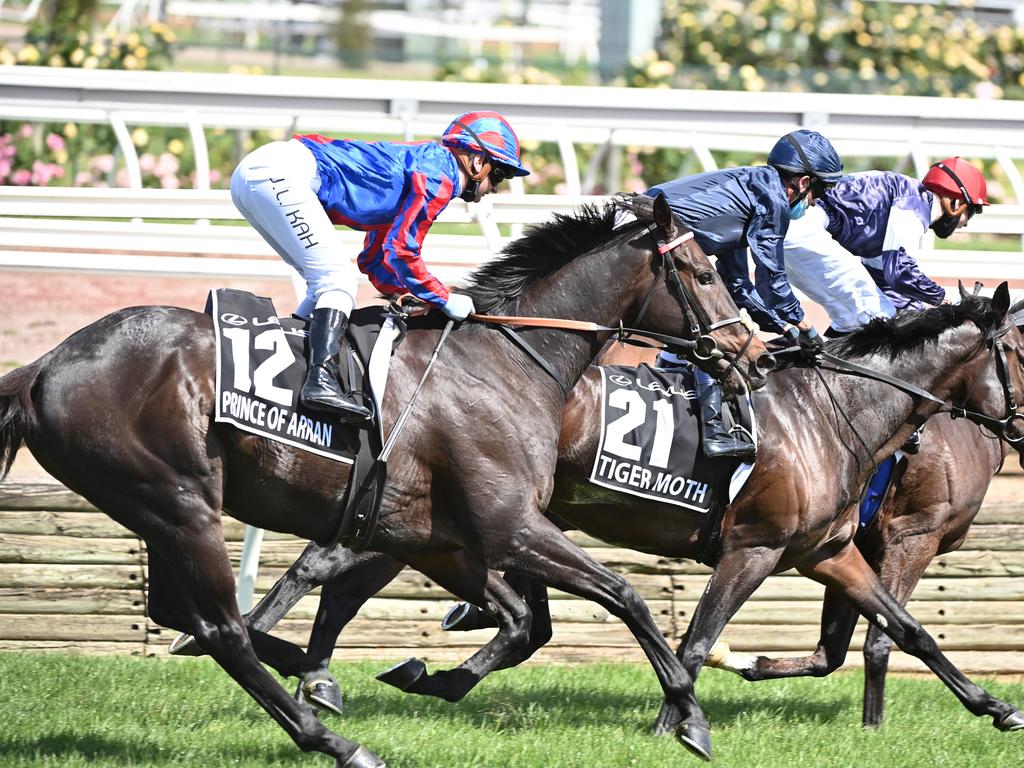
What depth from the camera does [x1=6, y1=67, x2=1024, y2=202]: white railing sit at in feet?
31.1

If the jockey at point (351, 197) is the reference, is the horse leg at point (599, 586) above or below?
below

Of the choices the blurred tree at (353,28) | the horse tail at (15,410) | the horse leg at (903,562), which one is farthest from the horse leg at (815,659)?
the blurred tree at (353,28)

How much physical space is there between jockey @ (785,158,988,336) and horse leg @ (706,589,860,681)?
1240 millimetres

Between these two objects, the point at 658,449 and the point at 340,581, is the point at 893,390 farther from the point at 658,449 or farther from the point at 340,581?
the point at 340,581

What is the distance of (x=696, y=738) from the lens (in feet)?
16.1

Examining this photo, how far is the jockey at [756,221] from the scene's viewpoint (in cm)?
573

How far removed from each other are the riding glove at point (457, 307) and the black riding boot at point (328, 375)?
40cm

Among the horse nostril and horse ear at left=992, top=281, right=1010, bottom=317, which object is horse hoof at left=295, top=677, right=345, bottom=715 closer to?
the horse nostril

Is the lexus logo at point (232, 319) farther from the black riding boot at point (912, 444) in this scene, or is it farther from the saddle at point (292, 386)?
the black riding boot at point (912, 444)

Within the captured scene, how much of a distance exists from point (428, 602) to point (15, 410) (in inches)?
107

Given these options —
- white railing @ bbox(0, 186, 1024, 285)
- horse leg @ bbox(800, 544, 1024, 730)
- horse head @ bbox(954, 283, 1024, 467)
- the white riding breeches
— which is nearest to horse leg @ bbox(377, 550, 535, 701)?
the white riding breeches

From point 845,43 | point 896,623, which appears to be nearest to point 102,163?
point 896,623

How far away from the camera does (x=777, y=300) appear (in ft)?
19.5

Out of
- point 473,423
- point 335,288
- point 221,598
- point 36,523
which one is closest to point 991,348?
point 473,423
